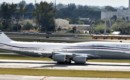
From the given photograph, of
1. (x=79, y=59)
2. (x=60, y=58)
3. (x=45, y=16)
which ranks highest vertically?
(x=45, y=16)

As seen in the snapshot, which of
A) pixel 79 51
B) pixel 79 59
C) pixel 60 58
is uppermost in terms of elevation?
pixel 79 51

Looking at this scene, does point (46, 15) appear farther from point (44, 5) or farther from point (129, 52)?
point (129, 52)

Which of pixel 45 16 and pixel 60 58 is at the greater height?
pixel 45 16

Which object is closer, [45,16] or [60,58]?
[60,58]

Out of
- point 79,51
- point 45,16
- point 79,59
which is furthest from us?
point 45,16

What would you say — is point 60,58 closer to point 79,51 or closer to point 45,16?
point 79,51

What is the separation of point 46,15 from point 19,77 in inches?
5541

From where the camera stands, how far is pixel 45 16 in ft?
598

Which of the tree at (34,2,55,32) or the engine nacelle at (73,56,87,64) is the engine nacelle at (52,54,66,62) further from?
the tree at (34,2,55,32)

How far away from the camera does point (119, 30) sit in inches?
7781

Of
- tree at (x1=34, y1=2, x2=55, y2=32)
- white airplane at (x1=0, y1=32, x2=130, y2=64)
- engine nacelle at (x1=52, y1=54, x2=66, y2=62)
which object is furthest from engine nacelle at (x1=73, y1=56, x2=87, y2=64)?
tree at (x1=34, y1=2, x2=55, y2=32)

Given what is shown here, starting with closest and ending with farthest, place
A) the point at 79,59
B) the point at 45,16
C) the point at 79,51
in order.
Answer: the point at 79,59 → the point at 79,51 → the point at 45,16

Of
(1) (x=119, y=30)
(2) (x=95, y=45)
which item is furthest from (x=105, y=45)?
(1) (x=119, y=30)

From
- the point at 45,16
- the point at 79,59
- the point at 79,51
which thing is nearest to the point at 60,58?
the point at 79,59
